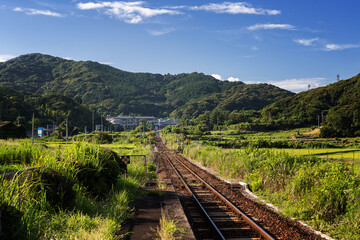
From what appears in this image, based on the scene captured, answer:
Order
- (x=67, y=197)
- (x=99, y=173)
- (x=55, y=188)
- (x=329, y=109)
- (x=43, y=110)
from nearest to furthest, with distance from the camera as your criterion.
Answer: (x=55, y=188) < (x=67, y=197) < (x=99, y=173) < (x=329, y=109) < (x=43, y=110)

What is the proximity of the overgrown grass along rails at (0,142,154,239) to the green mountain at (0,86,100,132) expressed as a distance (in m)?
68.4

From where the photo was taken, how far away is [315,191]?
27.0ft

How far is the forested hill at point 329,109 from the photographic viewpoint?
2830 inches

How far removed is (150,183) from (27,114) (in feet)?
251

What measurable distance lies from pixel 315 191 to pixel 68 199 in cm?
662

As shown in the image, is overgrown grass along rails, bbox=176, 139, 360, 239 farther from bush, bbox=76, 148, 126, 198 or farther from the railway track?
bush, bbox=76, 148, 126, 198

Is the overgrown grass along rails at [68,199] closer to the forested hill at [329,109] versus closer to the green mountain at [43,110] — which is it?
the green mountain at [43,110]

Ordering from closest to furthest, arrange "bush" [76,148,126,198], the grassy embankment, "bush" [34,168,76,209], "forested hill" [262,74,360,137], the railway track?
"bush" [34,168,76,209], the railway track, the grassy embankment, "bush" [76,148,126,198], "forested hill" [262,74,360,137]

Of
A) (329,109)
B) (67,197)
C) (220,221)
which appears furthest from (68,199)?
(329,109)

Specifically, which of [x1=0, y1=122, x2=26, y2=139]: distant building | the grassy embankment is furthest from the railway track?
[x1=0, y1=122, x2=26, y2=139]: distant building

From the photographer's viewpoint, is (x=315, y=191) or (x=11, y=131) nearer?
(x=315, y=191)

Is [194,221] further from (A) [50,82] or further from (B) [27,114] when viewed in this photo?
(A) [50,82]

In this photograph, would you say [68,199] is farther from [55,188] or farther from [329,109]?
[329,109]

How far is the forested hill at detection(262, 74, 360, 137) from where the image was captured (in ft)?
236
